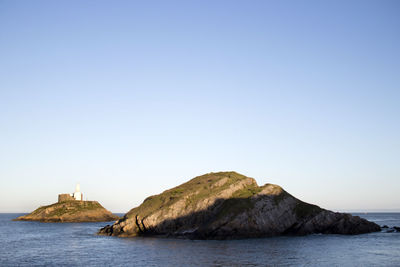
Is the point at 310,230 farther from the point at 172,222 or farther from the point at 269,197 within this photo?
the point at 172,222

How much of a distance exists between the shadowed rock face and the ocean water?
5.78 meters

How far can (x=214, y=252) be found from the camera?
207 feet

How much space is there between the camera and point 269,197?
308 feet

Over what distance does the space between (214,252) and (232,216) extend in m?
23.8

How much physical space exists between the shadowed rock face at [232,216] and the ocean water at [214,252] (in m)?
5.78

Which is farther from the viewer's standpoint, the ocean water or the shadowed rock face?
the shadowed rock face

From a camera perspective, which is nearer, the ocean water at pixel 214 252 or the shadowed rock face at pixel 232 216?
the ocean water at pixel 214 252

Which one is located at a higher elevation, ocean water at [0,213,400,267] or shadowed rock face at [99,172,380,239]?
shadowed rock face at [99,172,380,239]

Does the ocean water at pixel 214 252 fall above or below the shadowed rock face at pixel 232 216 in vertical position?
below

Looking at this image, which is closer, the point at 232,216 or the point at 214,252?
the point at 214,252

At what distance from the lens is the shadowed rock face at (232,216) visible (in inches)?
3383

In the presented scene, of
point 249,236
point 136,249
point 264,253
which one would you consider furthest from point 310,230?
point 136,249

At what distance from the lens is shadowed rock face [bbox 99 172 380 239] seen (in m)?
85.9

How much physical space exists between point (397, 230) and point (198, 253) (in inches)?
2924
